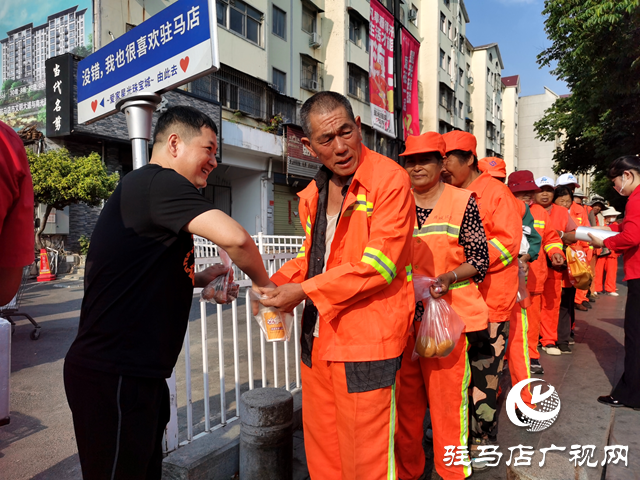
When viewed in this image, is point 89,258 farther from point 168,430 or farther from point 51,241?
point 51,241

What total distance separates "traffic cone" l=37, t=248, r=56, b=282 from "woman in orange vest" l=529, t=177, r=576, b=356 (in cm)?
1177

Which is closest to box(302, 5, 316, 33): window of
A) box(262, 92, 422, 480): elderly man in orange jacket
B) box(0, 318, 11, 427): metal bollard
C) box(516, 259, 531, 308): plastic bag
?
box(516, 259, 531, 308): plastic bag

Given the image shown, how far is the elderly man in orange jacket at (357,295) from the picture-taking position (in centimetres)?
182

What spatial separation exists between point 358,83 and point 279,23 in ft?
18.7

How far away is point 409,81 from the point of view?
2511 centimetres

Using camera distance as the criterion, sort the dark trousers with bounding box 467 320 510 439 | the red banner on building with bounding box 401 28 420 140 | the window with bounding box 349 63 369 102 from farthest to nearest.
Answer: the red banner on building with bounding box 401 28 420 140 → the window with bounding box 349 63 369 102 → the dark trousers with bounding box 467 320 510 439

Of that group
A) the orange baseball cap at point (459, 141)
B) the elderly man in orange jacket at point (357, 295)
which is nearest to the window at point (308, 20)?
the orange baseball cap at point (459, 141)

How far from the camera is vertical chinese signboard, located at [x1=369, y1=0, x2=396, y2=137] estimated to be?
70.2 ft

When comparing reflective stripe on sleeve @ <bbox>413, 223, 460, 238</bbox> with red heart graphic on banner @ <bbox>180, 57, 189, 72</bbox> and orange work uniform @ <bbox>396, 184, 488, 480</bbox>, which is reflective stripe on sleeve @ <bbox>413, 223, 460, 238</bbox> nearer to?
orange work uniform @ <bbox>396, 184, 488, 480</bbox>

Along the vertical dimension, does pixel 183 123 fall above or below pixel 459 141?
below

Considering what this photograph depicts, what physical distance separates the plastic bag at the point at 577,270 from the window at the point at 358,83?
18.0m

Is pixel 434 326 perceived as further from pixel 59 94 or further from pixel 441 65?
pixel 441 65

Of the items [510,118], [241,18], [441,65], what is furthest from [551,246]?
[510,118]

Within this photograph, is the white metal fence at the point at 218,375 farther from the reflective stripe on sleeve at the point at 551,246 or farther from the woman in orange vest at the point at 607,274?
the woman in orange vest at the point at 607,274
